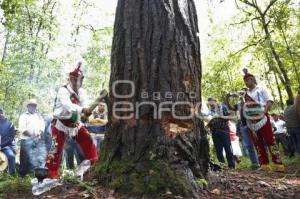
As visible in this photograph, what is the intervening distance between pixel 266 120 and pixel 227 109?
1777 mm

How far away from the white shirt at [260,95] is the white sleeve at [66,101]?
3367 mm

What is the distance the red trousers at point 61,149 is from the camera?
5.02 m

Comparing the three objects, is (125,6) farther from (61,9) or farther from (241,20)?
(61,9)

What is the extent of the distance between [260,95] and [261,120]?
48 centimetres

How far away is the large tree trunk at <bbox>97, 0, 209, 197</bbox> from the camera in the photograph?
3.71 meters

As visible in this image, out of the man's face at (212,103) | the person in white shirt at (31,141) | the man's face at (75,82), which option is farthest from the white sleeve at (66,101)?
the man's face at (212,103)

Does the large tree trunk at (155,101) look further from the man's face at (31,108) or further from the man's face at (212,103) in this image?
the man's face at (31,108)

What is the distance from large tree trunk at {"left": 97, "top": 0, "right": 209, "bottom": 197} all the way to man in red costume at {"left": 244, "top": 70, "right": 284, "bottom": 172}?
2697mm

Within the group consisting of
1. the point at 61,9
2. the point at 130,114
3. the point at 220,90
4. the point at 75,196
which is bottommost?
the point at 75,196

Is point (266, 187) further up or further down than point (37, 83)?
further down

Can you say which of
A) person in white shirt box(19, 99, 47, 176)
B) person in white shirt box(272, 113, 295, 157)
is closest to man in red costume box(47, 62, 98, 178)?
person in white shirt box(19, 99, 47, 176)

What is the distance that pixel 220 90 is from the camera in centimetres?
2083

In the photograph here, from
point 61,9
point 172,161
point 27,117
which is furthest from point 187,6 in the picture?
point 61,9

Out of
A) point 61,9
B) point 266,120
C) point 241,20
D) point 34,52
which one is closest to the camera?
point 266,120
